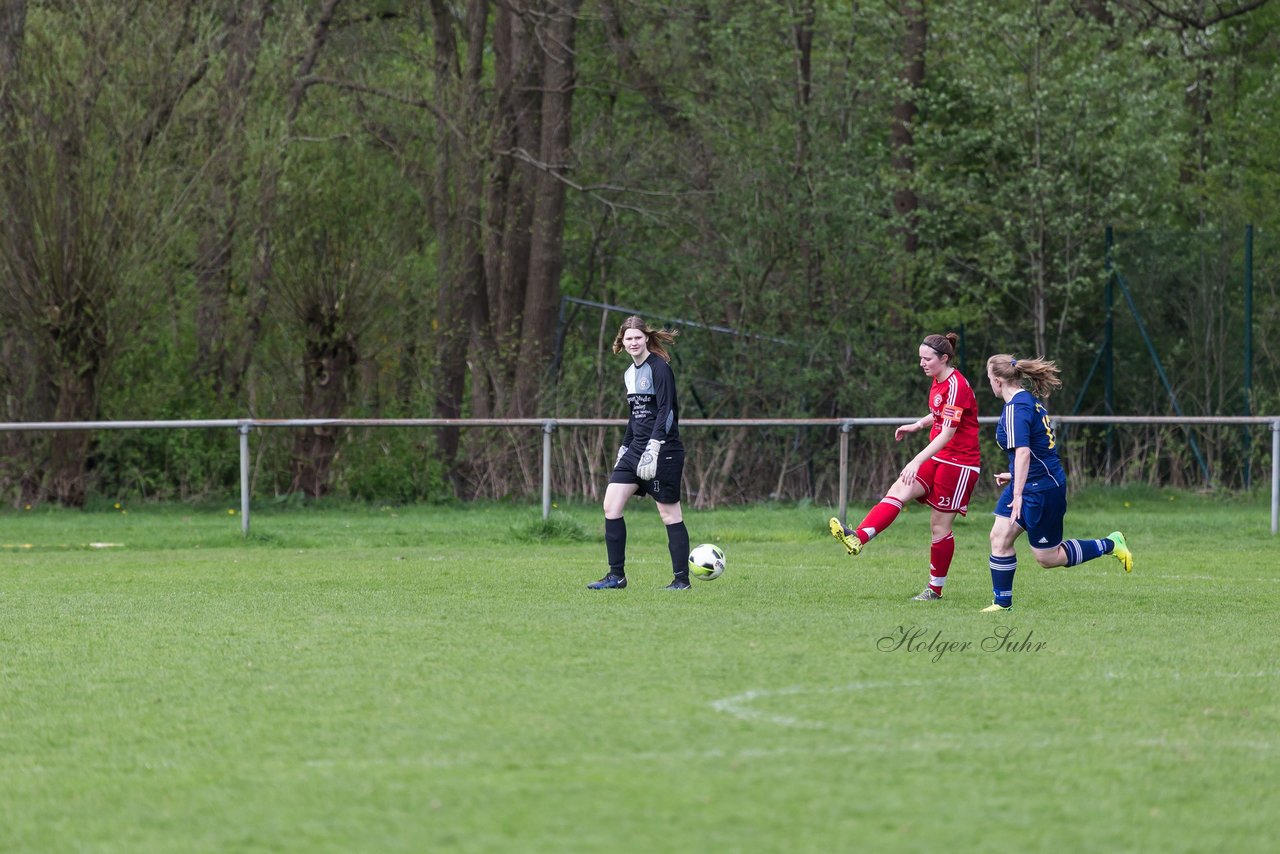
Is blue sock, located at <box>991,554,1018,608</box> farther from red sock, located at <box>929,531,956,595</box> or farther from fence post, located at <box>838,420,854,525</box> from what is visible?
fence post, located at <box>838,420,854,525</box>

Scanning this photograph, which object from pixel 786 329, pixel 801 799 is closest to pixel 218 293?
pixel 786 329

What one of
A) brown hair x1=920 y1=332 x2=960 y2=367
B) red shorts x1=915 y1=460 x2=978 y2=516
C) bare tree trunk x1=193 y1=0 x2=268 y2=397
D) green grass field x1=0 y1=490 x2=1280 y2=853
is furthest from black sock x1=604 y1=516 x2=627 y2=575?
bare tree trunk x1=193 y1=0 x2=268 y2=397

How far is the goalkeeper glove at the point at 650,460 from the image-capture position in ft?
37.4

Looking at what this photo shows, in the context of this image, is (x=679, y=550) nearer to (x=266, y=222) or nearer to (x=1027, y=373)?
(x=1027, y=373)

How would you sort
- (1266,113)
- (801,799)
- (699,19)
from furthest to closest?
1. (1266,113)
2. (699,19)
3. (801,799)

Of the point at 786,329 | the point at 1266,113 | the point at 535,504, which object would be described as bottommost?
the point at 535,504

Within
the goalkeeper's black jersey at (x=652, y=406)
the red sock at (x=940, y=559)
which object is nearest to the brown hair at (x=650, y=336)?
the goalkeeper's black jersey at (x=652, y=406)

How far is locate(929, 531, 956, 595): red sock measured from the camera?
35.9ft

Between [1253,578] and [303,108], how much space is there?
14189 millimetres

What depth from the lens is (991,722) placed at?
21.6 ft

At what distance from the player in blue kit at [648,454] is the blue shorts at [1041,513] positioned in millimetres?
2283

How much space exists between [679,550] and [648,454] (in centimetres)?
74

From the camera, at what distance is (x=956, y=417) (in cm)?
1090

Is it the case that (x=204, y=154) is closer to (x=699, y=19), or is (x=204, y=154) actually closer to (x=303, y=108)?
(x=303, y=108)
